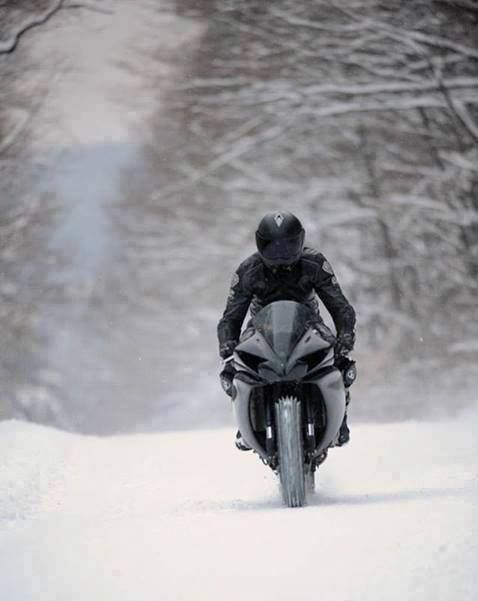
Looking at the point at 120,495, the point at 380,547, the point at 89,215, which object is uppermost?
the point at 380,547

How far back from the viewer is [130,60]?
715 inches

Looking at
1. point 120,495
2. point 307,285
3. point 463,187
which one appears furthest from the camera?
point 463,187

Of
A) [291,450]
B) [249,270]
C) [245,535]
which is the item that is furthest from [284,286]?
[245,535]

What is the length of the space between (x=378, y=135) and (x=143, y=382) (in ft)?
18.1

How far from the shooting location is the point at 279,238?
6242 mm

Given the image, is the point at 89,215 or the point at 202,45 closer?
the point at 89,215

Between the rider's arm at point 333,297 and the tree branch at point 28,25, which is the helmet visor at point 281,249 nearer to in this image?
the rider's arm at point 333,297

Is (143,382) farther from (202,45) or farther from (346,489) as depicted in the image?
(346,489)

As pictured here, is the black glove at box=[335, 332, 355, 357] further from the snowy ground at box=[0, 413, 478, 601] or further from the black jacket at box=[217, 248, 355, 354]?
the snowy ground at box=[0, 413, 478, 601]

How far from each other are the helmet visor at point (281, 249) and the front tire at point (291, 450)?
814 mm

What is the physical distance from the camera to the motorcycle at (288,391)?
5809 millimetres

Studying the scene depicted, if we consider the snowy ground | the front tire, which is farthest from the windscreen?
the snowy ground

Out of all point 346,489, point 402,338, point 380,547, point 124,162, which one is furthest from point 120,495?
point 124,162

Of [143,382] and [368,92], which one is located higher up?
[368,92]
